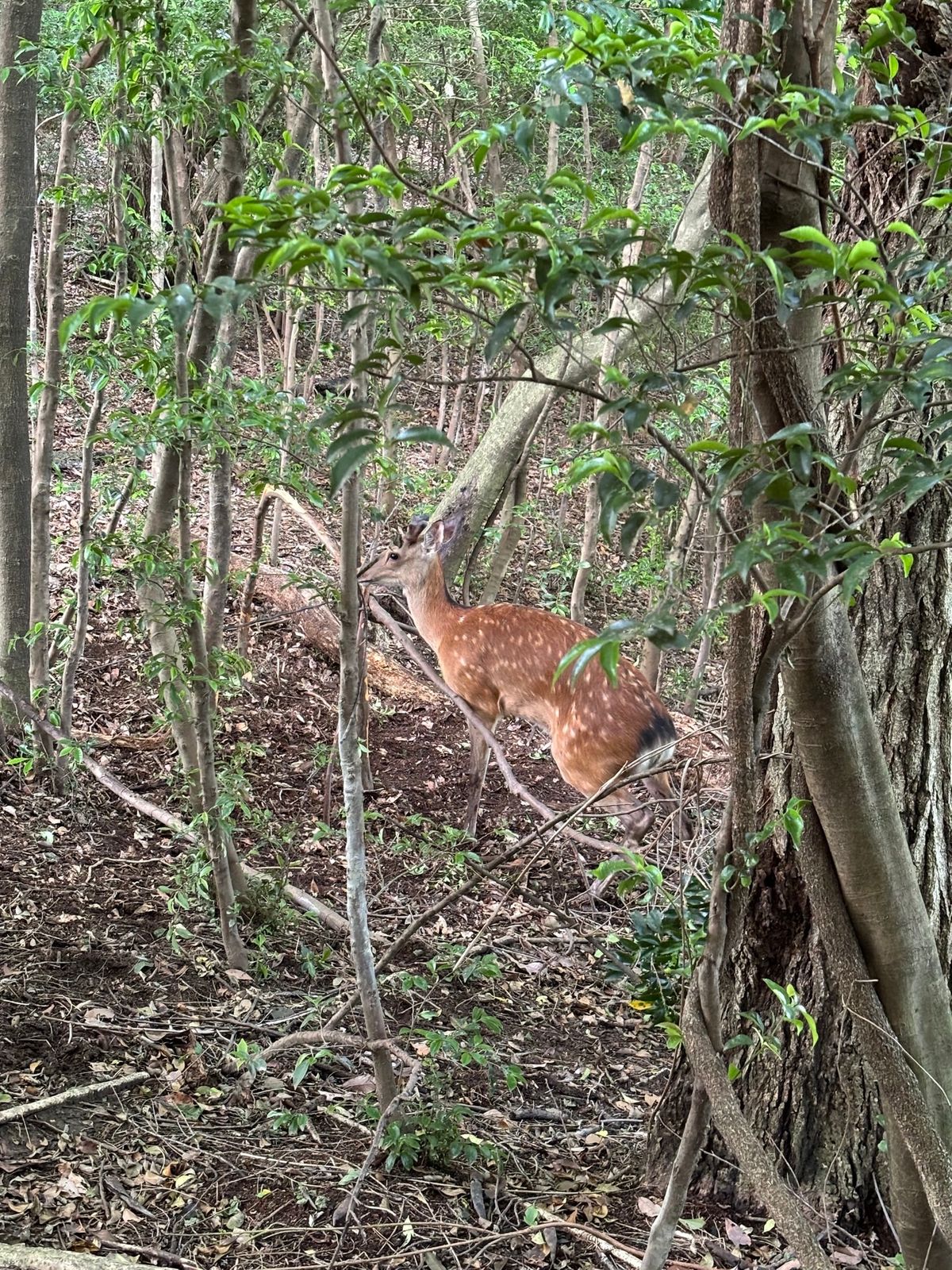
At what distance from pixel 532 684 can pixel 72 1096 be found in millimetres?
3474

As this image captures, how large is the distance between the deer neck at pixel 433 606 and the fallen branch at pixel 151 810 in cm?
220

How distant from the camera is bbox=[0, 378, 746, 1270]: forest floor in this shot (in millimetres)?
3107

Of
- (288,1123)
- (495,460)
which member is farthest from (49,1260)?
(495,460)

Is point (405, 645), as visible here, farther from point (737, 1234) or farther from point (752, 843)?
point (752, 843)

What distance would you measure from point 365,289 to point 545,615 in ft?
16.2

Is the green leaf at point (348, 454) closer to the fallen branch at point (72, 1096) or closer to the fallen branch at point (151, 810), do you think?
the fallen branch at point (72, 1096)

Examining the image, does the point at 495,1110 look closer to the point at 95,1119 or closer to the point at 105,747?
the point at 95,1119

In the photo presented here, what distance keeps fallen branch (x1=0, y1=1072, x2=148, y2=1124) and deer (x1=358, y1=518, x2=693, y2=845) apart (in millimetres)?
2716

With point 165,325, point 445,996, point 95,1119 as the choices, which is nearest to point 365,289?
point 165,325

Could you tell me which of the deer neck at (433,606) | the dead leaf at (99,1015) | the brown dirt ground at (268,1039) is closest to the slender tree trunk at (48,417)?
the brown dirt ground at (268,1039)

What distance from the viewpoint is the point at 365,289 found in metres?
1.50

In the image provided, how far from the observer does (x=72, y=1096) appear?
3367mm

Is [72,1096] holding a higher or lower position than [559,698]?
lower

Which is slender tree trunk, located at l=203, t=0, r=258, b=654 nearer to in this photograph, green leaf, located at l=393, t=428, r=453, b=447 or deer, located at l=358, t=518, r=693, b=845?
green leaf, located at l=393, t=428, r=453, b=447
